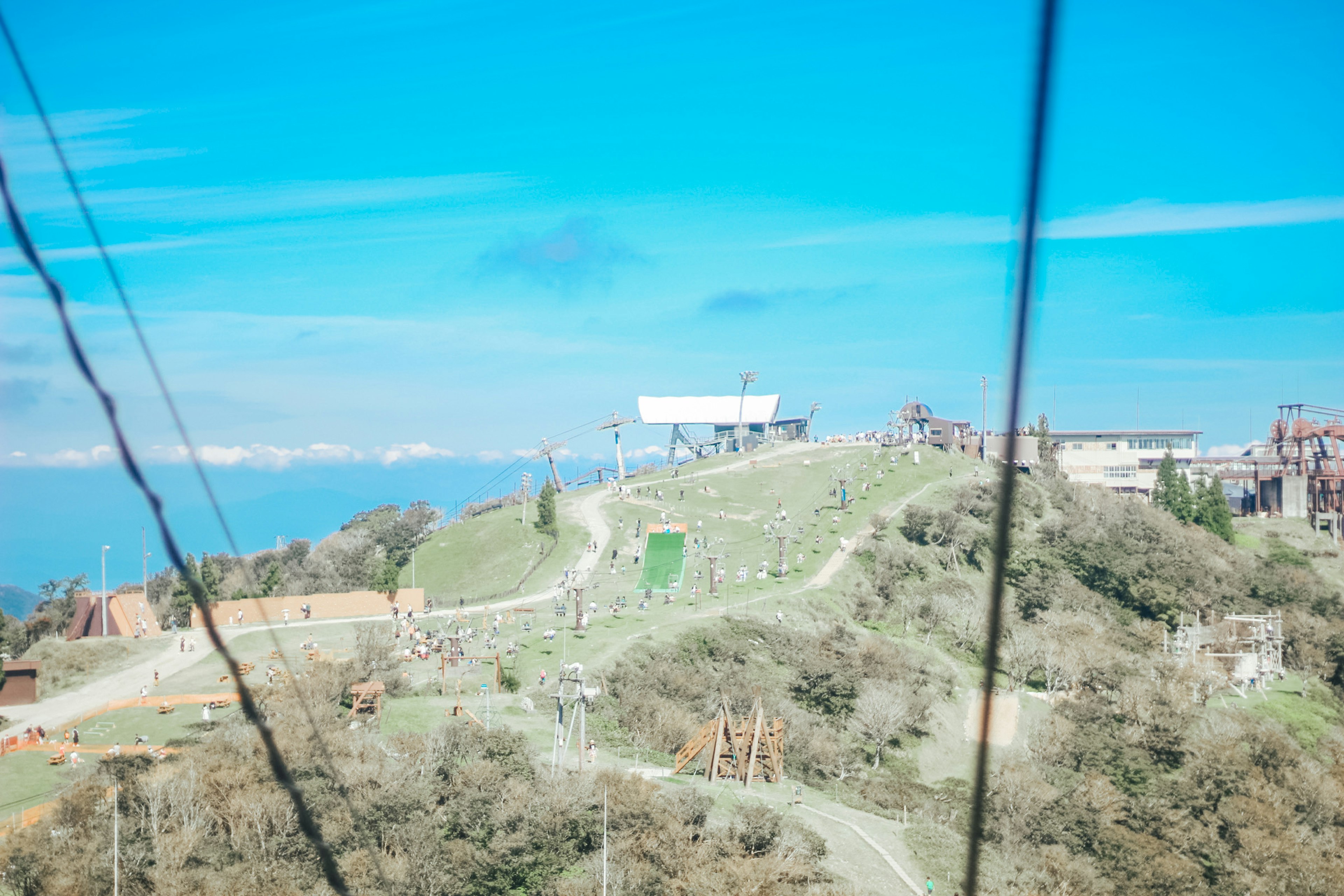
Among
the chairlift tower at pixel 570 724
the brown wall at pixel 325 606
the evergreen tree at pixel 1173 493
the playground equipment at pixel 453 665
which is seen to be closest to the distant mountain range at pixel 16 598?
the brown wall at pixel 325 606

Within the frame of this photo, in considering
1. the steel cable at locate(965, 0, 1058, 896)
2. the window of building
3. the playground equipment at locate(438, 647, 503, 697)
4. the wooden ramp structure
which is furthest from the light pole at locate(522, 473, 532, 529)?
the window of building

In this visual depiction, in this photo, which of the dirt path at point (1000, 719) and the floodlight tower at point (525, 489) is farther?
the floodlight tower at point (525, 489)

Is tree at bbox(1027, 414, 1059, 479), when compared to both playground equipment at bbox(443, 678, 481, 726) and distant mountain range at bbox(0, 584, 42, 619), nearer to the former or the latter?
playground equipment at bbox(443, 678, 481, 726)

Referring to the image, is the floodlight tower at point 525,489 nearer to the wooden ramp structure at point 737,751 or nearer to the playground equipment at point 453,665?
the playground equipment at point 453,665

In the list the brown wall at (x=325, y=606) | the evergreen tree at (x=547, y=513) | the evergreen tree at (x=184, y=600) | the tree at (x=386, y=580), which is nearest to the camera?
the brown wall at (x=325, y=606)

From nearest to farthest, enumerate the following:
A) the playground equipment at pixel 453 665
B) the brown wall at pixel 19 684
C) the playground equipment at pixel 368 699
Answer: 1. the playground equipment at pixel 368 699
2. the brown wall at pixel 19 684
3. the playground equipment at pixel 453 665

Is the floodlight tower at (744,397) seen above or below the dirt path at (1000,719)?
above

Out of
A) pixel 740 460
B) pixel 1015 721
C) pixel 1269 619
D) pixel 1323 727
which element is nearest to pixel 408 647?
pixel 1015 721
